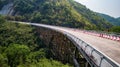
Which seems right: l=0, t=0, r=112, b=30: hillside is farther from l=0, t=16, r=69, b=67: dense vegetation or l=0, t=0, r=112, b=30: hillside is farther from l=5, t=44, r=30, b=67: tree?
l=5, t=44, r=30, b=67: tree

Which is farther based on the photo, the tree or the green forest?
the tree

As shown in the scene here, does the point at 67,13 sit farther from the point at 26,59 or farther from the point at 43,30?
the point at 26,59

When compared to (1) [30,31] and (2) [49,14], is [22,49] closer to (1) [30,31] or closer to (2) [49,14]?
(1) [30,31]

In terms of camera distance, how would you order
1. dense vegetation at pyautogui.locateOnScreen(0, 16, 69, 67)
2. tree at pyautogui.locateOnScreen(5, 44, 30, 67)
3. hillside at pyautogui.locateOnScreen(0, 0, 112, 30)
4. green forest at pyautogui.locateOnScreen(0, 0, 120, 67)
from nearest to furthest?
dense vegetation at pyautogui.locateOnScreen(0, 16, 69, 67), green forest at pyautogui.locateOnScreen(0, 0, 120, 67), tree at pyautogui.locateOnScreen(5, 44, 30, 67), hillside at pyautogui.locateOnScreen(0, 0, 112, 30)

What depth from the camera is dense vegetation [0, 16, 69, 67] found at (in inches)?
2068

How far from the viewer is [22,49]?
2371 inches

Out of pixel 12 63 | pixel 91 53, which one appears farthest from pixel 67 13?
pixel 91 53

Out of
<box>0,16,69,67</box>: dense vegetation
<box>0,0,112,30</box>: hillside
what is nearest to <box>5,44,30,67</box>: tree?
<box>0,16,69,67</box>: dense vegetation

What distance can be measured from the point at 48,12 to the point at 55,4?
13533 mm

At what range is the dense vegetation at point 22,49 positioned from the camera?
52.5m

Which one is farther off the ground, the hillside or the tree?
the hillside

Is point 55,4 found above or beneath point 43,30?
above

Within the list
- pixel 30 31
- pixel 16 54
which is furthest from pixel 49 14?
pixel 16 54

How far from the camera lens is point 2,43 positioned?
72.8m
